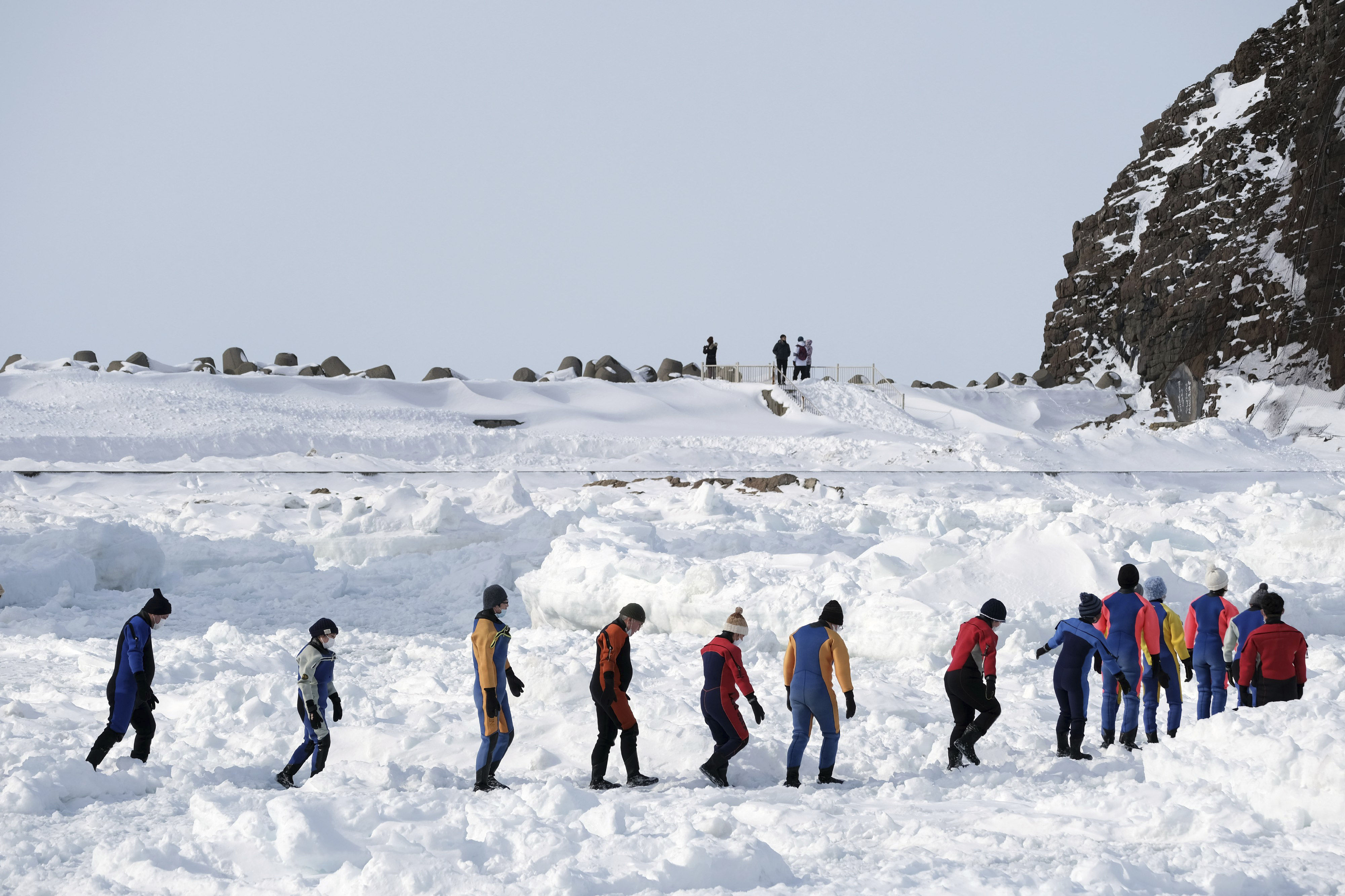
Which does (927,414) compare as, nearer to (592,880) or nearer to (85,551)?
(85,551)

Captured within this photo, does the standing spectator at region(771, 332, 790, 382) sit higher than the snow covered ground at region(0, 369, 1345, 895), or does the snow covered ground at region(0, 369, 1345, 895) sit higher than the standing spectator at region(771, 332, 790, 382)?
the standing spectator at region(771, 332, 790, 382)

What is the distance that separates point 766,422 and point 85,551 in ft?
72.0

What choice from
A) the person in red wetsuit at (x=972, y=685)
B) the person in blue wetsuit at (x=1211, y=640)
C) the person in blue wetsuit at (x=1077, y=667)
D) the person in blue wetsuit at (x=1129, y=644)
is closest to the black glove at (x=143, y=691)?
the person in red wetsuit at (x=972, y=685)

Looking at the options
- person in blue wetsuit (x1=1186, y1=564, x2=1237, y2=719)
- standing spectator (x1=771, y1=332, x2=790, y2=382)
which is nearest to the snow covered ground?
person in blue wetsuit (x1=1186, y1=564, x2=1237, y2=719)

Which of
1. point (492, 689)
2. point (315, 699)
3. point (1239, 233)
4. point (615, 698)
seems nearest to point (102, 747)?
point (315, 699)

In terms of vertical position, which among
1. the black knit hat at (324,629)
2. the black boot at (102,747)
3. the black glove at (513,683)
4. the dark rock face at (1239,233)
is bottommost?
the black boot at (102,747)

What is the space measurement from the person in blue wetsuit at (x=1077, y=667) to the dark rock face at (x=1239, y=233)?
36.1 m

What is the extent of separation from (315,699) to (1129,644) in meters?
5.22

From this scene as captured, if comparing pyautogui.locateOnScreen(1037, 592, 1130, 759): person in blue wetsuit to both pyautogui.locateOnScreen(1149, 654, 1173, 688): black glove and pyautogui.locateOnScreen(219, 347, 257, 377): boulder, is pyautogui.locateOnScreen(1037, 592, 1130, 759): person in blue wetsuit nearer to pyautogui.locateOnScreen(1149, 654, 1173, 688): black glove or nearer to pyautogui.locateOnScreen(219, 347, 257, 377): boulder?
pyautogui.locateOnScreen(1149, 654, 1173, 688): black glove

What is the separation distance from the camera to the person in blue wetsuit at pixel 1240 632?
7621mm

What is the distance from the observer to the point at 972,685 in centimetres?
687

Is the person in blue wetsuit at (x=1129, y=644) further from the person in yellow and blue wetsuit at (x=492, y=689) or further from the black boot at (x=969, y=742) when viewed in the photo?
the person in yellow and blue wetsuit at (x=492, y=689)

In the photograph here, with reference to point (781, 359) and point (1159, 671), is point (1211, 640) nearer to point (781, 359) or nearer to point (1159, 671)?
point (1159, 671)

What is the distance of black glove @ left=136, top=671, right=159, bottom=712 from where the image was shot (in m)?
6.62
